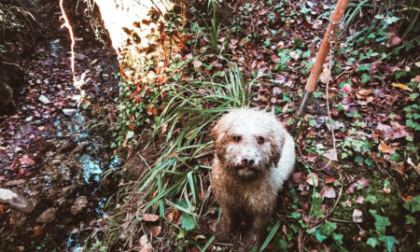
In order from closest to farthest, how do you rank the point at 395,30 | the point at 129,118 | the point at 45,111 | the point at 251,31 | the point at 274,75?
the point at 395,30
the point at 274,75
the point at 129,118
the point at 251,31
the point at 45,111

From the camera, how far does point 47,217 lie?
3.26m

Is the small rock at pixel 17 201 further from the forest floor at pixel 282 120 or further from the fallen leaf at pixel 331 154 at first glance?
the fallen leaf at pixel 331 154

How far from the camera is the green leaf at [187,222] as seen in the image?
2.61m

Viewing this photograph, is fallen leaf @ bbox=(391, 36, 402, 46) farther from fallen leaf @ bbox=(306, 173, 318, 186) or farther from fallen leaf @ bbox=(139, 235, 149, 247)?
fallen leaf @ bbox=(139, 235, 149, 247)

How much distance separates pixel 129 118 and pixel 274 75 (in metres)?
2.25

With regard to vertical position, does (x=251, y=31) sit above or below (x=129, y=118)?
above

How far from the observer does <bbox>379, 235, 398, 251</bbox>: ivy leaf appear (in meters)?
2.07

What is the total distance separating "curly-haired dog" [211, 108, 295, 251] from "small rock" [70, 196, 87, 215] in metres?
2.02

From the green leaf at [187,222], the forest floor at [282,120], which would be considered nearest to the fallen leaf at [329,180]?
the forest floor at [282,120]

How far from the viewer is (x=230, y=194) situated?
2.21 m

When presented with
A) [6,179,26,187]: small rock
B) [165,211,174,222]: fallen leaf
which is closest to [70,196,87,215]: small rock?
[6,179,26,187]: small rock

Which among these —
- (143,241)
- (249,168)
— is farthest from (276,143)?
(143,241)

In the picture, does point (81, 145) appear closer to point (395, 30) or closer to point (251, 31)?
point (251, 31)

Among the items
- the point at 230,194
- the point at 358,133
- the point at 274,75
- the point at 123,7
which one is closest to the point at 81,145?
the point at 123,7
